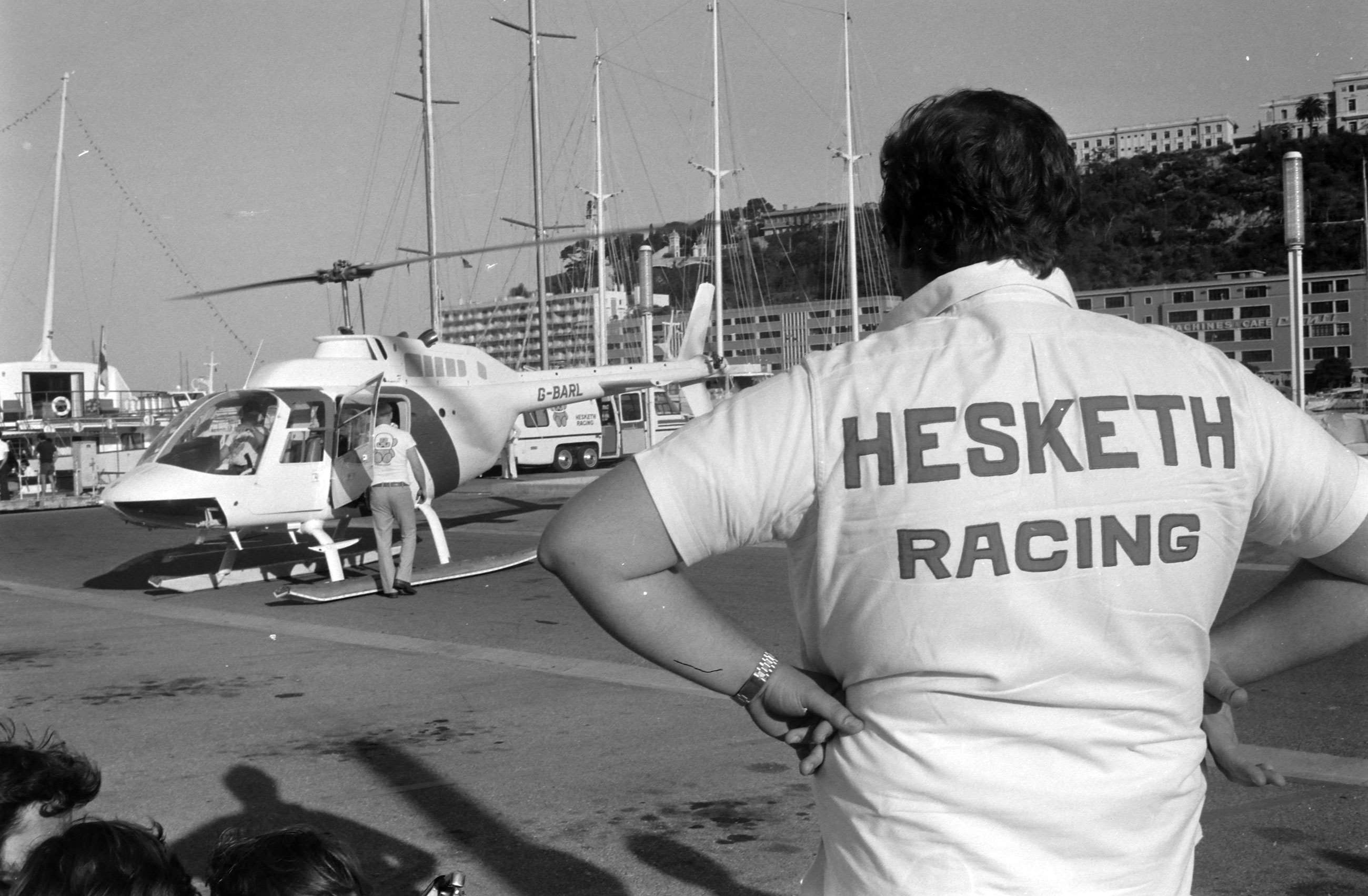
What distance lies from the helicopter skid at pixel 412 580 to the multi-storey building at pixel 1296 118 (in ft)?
114

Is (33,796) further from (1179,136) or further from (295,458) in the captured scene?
(1179,136)

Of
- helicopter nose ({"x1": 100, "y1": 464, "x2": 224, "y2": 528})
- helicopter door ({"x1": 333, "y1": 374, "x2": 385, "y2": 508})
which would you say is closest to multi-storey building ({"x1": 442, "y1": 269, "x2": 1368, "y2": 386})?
helicopter door ({"x1": 333, "y1": 374, "x2": 385, "y2": 508})

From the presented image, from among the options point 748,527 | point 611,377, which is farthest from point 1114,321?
point 611,377

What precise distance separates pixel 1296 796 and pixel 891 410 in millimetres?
4299

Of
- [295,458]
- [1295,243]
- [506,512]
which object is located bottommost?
[506,512]

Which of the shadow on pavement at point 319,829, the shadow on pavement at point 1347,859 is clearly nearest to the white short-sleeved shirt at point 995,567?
the shadow on pavement at point 1347,859

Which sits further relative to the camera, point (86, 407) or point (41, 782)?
point (86, 407)

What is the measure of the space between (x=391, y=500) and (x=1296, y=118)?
166 ft

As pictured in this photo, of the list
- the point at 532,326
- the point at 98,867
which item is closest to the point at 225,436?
the point at 98,867

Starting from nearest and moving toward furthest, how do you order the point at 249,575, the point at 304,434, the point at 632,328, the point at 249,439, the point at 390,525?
the point at 390,525, the point at 249,439, the point at 249,575, the point at 304,434, the point at 632,328

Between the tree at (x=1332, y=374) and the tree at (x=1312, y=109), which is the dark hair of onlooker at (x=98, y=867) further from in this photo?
the tree at (x=1312, y=109)

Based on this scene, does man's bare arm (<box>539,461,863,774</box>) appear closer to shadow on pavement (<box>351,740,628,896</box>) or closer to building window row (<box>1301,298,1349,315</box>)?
shadow on pavement (<box>351,740,628,896</box>)

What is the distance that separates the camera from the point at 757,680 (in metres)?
1.73

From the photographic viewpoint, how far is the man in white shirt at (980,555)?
159cm
